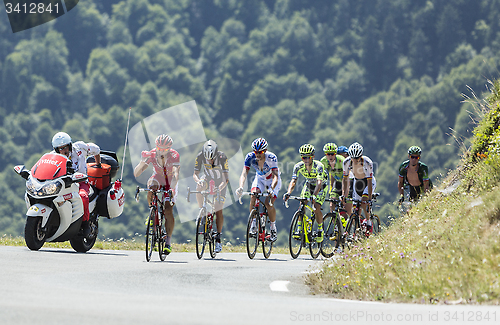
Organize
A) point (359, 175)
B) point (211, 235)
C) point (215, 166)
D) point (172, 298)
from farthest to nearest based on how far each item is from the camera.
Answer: point (359, 175) < point (211, 235) < point (215, 166) < point (172, 298)

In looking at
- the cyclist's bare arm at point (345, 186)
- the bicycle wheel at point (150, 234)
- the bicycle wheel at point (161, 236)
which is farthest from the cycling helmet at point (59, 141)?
the cyclist's bare arm at point (345, 186)

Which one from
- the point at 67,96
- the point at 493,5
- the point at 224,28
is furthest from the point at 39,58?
the point at 493,5

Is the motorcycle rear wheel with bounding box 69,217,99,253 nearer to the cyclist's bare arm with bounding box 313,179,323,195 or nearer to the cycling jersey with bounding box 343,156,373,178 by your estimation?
the cyclist's bare arm with bounding box 313,179,323,195

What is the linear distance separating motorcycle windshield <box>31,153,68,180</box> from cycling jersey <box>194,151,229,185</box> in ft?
7.61

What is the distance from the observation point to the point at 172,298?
7598mm

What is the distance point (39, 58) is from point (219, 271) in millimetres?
120499

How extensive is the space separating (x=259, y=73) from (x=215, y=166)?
11404 centimetres

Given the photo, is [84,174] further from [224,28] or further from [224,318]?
[224,28]

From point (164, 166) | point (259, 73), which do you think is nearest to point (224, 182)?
point (164, 166)

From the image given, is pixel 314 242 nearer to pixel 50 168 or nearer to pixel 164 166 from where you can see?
pixel 164 166

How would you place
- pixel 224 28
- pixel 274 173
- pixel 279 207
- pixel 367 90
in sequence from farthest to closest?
pixel 224 28 < pixel 367 90 < pixel 279 207 < pixel 274 173

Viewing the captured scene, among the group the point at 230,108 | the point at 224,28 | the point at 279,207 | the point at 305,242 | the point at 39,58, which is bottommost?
the point at 305,242

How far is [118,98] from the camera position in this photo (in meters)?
120

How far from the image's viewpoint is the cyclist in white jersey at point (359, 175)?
14711 millimetres
